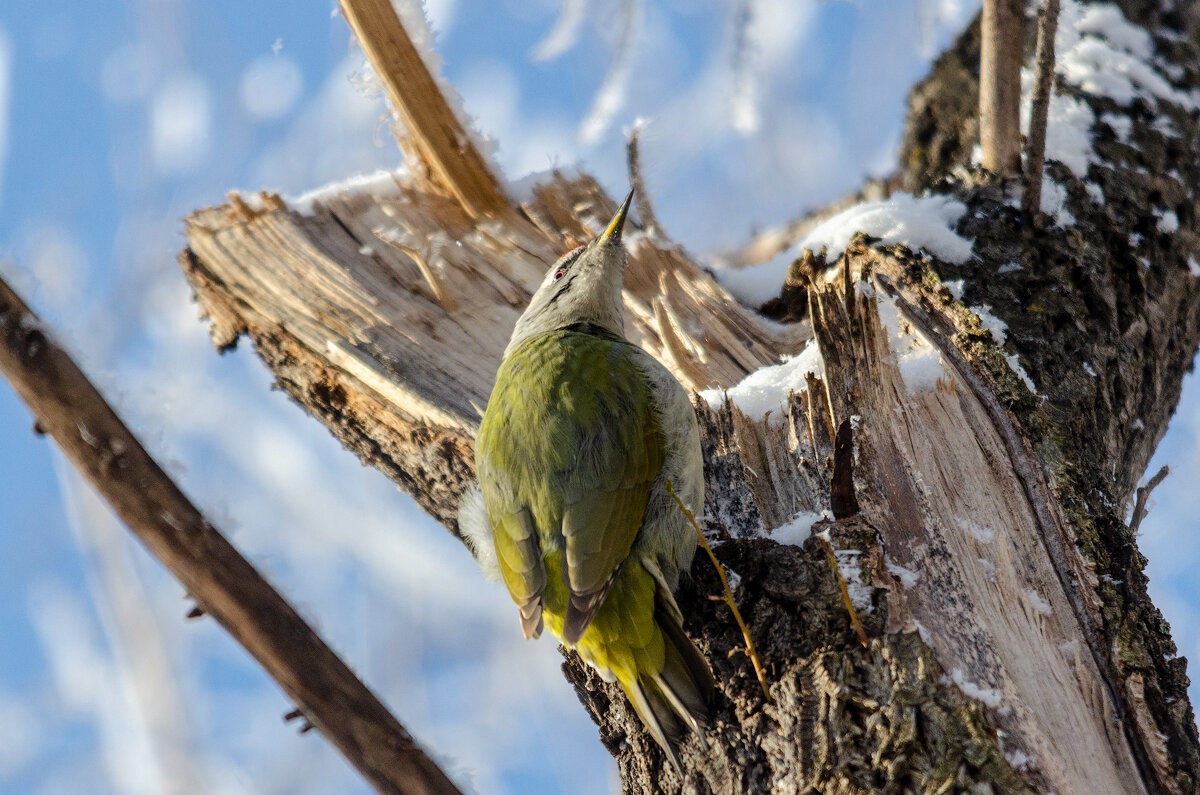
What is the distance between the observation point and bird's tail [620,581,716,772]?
2.32 m

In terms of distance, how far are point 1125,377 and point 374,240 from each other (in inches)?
116

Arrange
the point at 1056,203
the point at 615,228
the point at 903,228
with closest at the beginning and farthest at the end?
the point at 903,228, the point at 1056,203, the point at 615,228

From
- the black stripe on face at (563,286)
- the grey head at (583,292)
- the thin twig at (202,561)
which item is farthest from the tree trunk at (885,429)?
the thin twig at (202,561)

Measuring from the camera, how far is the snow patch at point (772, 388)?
3041 mm

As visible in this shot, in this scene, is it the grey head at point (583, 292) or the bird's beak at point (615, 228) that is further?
the bird's beak at point (615, 228)

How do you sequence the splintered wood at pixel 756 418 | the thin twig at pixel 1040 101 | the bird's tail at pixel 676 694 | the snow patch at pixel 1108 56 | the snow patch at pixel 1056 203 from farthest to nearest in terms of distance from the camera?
1. the snow patch at pixel 1108 56
2. the snow patch at pixel 1056 203
3. the thin twig at pixel 1040 101
4. the bird's tail at pixel 676 694
5. the splintered wood at pixel 756 418

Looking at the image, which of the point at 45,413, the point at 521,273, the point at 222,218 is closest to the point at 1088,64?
the point at 521,273

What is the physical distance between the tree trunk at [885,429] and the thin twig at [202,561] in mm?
884

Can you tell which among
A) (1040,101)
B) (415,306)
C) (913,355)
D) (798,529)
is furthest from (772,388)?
(415,306)

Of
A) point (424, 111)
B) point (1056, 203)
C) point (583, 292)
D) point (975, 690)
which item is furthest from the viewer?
point (424, 111)

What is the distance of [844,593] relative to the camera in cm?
217

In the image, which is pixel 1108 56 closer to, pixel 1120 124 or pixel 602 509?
pixel 1120 124

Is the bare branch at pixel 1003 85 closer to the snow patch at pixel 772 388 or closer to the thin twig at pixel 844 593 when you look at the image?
the snow patch at pixel 772 388

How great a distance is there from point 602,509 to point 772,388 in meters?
0.74
